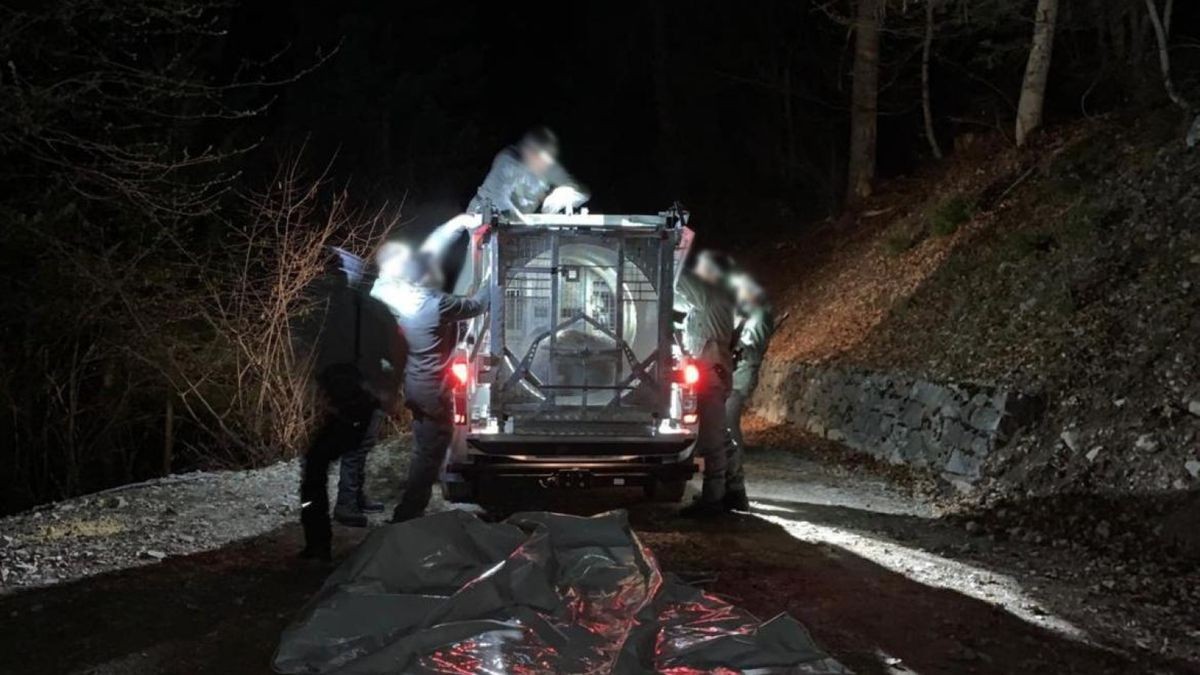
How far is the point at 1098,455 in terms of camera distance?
818cm

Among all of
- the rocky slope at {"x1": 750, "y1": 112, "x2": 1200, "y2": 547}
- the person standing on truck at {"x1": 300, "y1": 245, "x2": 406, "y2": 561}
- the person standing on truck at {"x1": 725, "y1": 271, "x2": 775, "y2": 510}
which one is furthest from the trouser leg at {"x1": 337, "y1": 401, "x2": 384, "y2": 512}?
the rocky slope at {"x1": 750, "y1": 112, "x2": 1200, "y2": 547}

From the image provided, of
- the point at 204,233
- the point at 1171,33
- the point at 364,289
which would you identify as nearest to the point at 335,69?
the point at 204,233

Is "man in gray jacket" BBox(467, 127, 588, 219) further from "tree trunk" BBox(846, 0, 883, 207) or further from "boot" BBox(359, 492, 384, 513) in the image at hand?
"tree trunk" BBox(846, 0, 883, 207)

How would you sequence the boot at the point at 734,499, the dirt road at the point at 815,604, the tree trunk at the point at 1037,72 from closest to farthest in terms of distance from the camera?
the dirt road at the point at 815,604, the boot at the point at 734,499, the tree trunk at the point at 1037,72

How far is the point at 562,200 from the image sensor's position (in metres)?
9.63

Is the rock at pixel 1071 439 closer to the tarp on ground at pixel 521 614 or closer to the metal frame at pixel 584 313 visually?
the metal frame at pixel 584 313

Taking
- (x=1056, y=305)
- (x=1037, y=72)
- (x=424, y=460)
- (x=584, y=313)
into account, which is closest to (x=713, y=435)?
(x=584, y=313)

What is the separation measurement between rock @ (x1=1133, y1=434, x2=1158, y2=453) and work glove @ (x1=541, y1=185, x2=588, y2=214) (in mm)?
5095

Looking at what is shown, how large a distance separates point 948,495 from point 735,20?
19.6 metres

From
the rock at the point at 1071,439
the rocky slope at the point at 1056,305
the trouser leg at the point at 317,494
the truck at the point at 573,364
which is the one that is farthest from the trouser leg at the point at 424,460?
the rock at the point at 1071,439

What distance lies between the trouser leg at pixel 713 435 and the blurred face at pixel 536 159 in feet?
9.27

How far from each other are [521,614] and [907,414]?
290 inches

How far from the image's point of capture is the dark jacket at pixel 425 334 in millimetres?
7609

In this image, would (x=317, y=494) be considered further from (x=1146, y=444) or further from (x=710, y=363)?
(x=1146, y=444)
